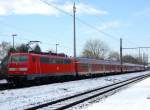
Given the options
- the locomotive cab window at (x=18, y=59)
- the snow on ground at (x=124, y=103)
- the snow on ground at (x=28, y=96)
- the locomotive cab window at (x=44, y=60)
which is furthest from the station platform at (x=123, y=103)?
the locomotive cab window at (x=44, y=60)

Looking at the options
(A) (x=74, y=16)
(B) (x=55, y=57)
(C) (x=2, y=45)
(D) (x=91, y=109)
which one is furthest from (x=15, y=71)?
(C) (x=2, y=45)

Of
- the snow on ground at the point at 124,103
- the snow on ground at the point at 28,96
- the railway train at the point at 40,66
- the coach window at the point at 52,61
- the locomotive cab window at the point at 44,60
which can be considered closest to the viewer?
the snow on ground at the point at 124,103

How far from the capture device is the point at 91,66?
56844 mm

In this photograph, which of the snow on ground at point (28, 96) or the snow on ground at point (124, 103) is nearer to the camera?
the snow on ground at point (124, 103)

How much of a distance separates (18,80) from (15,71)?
0.97 meters

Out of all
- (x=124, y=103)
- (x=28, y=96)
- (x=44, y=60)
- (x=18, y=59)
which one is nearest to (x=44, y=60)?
(x=44, y=60)

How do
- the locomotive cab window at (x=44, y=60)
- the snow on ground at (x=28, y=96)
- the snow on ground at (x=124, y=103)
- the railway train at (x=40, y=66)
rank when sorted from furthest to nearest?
the locomotive cab window at (x=44, y=60) < the railway train at (x=40, y=66) < the snow on ground at (x=28, y=96) < the snow on ground at (x=124, y=103)

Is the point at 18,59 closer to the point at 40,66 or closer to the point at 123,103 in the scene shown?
the point at 40,66

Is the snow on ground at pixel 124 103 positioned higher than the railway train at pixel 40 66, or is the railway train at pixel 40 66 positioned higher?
the railway train at pixel 40 66

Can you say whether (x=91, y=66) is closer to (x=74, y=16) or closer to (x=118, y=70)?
(x=74, y=16)

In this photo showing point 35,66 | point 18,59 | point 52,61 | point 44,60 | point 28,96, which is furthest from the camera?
point 52,61

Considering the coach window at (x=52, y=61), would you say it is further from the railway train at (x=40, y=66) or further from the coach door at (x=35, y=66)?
the coach door at (x=35, y=66)

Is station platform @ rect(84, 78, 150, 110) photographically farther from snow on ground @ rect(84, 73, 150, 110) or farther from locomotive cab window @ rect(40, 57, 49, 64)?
locomotive cab window @ rect(40, 57, 49, 64)

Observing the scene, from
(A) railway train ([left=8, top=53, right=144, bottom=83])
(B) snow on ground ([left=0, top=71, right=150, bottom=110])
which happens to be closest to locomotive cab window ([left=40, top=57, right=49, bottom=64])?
(A) railway train ([left=8, top=53, right=144, bottom=83])
